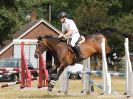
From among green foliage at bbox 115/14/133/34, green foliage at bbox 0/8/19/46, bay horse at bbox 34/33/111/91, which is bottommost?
bay horse at bbox 34/33/111/91

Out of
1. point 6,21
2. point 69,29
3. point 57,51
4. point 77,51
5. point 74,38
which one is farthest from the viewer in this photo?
point 6,21

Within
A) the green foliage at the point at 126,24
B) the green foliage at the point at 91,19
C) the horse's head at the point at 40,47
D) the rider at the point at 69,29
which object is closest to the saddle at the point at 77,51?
the rider at the point at 69,29

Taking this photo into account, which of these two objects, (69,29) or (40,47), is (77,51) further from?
(40,47)

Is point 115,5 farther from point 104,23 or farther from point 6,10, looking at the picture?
point 6,10

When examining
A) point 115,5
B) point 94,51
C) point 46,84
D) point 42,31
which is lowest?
point 46,84

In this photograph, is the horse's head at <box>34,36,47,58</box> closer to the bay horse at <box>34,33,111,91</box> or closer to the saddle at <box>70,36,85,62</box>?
the bay horse at <box>34,33,111,91</box>

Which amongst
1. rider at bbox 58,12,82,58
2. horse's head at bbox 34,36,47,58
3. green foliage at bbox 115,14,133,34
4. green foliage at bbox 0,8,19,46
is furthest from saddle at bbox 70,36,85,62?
green foliage at bbox 115,14,133,34

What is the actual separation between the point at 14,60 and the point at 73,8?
2284 inches

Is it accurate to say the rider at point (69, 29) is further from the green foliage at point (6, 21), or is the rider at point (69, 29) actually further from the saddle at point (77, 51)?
the green foliage at point (6, 21)

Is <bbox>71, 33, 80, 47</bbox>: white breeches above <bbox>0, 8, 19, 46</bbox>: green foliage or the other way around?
the other way around

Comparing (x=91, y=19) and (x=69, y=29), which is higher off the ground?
Result: (x=91, y=19)

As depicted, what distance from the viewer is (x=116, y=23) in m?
69.9

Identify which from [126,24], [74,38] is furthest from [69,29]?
[126,24]

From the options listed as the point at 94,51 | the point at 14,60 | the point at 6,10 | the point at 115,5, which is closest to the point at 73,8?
the point at 115,5
